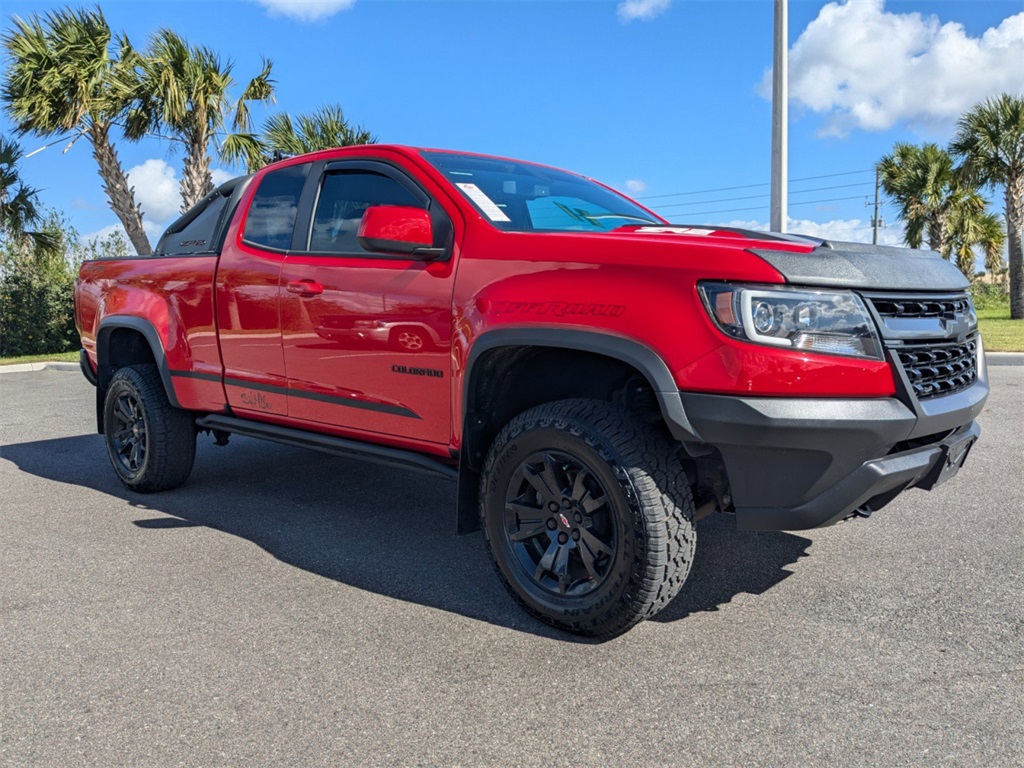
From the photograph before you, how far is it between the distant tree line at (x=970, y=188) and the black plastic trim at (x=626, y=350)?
2228cm

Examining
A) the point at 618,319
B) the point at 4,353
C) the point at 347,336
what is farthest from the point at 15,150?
the point at 618,319

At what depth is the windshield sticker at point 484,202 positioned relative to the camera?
3.57 m

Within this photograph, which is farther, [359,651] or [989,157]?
[989,157]

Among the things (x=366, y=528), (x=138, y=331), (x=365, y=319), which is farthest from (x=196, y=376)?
(x=365, y=319)

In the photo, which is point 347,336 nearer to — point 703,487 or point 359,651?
point 359,651

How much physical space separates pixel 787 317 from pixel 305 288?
7.59 ft

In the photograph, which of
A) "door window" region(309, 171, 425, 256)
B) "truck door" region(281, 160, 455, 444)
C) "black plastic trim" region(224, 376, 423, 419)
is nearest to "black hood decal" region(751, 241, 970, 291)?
"truck door" region(281, 160, 455, 444)

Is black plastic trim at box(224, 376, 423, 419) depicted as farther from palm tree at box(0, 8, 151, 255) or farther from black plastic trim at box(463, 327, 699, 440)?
palm tree at box(0, 8, 151, 255)

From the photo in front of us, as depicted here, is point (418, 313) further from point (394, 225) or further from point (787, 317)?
point (787, 317)

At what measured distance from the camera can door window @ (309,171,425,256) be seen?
4008mm

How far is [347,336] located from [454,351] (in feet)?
2.30

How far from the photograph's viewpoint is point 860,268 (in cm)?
280

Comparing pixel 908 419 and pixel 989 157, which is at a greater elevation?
pixel 989 157

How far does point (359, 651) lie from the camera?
121 inches
